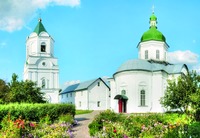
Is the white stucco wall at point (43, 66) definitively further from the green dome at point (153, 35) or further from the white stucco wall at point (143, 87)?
the green dome at point (153, 35)

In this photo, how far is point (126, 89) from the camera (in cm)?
3859

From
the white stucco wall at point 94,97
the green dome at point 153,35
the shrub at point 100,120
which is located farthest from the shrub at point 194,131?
the white stucco wall at point 94,97

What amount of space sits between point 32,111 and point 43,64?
118ft

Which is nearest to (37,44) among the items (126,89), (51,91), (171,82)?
(51,91)

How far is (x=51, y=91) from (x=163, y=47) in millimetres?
22233

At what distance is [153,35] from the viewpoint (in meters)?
44.9

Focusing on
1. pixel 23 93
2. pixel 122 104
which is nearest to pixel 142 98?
pixel 122 104

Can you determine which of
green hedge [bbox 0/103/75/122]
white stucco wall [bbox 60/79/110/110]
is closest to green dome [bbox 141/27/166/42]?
white stucco wall [bbox 60/79/110/110]

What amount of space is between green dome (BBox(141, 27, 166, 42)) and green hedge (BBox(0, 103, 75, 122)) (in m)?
27.5

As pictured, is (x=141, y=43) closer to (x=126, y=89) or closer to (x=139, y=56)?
(x=139, y=56)

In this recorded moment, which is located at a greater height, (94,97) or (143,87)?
(143,87)

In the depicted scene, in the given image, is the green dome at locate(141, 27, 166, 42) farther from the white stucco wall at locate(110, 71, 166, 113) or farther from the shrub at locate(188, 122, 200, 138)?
the shrub at locate(188, 122, 200, 138)

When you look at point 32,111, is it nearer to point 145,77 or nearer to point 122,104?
point 122,104

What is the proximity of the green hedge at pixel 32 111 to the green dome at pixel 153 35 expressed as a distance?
27470 mm
